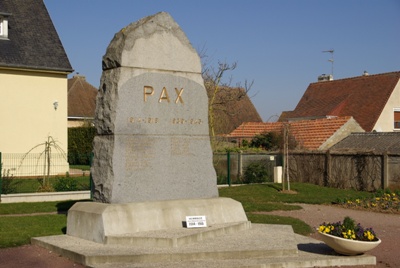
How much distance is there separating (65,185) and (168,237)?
12.8 metres

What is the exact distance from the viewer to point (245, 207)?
60.1 ft

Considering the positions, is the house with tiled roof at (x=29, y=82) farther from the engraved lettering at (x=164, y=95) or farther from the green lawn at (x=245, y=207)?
the engraved lettering at (x=164, y=95)

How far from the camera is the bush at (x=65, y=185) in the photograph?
22.4 m

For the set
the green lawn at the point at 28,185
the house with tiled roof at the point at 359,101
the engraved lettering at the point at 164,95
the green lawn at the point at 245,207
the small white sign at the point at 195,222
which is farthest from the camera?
the house with tiled roof at the point at 359,101

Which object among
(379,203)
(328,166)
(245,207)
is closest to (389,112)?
(328,166)

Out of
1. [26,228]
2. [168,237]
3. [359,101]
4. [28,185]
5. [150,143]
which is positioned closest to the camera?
[168,237]

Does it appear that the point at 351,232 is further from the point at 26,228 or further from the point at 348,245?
the point at 26,228

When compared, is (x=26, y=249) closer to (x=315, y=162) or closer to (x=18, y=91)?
(x=315, y=162)

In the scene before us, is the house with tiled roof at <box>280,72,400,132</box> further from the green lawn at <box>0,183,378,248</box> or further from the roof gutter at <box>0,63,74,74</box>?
the roof gutter at <box>0,63,74,74</box>

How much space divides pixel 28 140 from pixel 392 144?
17.8m

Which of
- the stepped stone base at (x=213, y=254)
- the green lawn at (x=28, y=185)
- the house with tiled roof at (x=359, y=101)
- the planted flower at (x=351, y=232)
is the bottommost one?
the stepped stone base at (x=213, y=254)

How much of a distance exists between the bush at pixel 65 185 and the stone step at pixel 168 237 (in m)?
11.8

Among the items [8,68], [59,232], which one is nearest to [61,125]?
[8,68]

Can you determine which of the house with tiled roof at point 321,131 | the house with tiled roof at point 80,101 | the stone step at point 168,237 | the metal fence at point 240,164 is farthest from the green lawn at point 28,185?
the house with tiled roof at point 80,101
